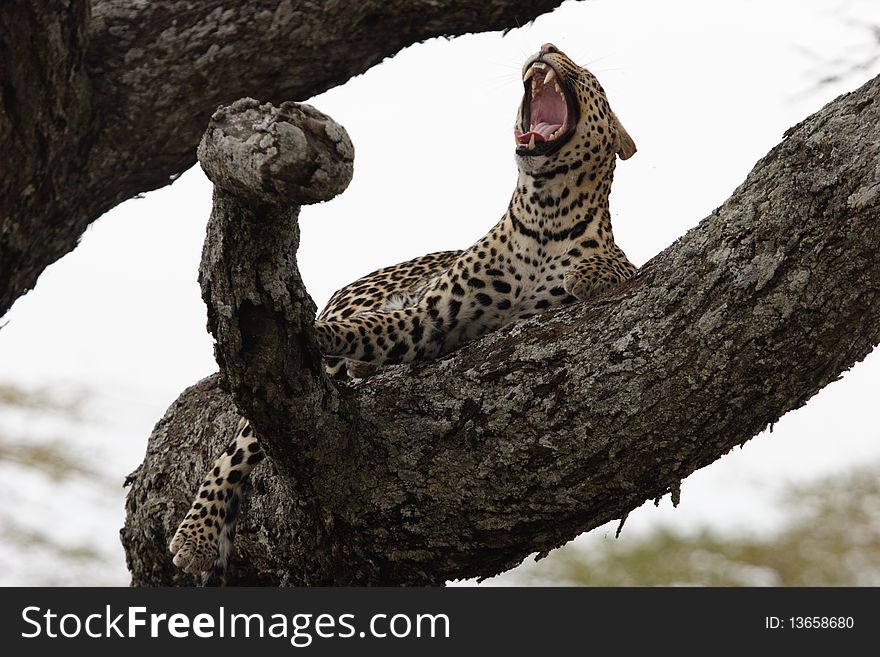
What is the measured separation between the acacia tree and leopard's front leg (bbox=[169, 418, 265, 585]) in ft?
0.30

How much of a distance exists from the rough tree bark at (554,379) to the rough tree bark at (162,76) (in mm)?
1507

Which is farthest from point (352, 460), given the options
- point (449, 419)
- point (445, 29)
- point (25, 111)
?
point (445, 29)

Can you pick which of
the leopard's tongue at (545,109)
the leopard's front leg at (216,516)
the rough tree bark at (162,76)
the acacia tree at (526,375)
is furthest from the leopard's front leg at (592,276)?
the rough tree bark at (162,76)

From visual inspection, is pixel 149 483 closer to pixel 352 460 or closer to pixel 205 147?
pixel 352 460

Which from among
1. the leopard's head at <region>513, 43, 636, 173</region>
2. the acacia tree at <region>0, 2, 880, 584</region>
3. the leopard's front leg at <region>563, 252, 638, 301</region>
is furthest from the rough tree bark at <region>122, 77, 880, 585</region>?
the leopard's head at <region>513, 43, 636, 173</region>

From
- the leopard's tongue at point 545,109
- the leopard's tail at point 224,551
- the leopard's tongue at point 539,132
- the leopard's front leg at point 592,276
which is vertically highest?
the leopard's tongue at point 545,109

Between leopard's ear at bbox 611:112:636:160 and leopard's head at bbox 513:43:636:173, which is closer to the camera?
leopard's head at bbox 513:43:636:173

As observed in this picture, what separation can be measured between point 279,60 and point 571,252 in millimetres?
1550

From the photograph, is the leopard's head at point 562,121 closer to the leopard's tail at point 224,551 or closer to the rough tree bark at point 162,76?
the rough tree bark at point 162,76

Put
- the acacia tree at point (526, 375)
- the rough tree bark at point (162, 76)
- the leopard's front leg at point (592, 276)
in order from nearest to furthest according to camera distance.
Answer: the acacia tree at point (526, 375) < the leopard's front leg at point (592, 276) < the rough tree bark at point (162, 76)

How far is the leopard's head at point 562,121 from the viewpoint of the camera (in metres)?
5.59

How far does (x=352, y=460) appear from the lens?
183 inches

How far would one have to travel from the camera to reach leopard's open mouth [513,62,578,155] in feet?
18.3

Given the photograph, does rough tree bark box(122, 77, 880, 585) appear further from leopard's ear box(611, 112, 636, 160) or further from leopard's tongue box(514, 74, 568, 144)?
leopard's ear box(611, 112, 636, 160)
